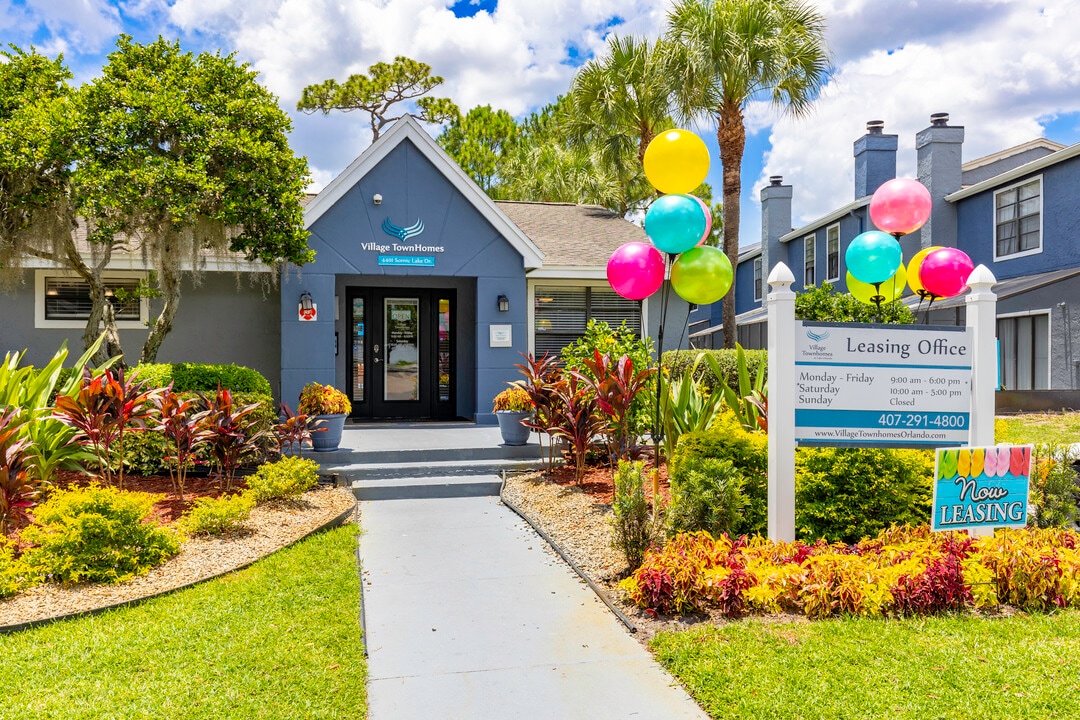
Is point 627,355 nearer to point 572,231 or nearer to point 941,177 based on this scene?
point 572,231

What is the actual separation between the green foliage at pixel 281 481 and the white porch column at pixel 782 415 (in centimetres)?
418

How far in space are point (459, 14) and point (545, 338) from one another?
248 inches

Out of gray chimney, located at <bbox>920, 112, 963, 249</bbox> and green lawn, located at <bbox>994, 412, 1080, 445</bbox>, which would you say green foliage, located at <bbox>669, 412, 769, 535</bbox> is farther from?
gray chimney, located at <bbox>920, 112, 963, 249</bbox>

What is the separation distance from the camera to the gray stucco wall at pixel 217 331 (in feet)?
36.4

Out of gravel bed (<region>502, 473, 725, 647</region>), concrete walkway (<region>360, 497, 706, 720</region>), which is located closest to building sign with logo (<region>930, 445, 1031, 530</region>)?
gravel bed (<region>502, 473, 725, 647</region>)

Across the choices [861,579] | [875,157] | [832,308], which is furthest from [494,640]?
[875,157]

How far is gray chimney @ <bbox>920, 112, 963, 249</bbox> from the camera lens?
18266 millimetres

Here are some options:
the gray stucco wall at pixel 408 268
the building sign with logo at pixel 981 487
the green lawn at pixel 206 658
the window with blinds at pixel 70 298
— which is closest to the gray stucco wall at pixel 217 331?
the window with blinds at pixel 70 298

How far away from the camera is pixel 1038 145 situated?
2000 cm

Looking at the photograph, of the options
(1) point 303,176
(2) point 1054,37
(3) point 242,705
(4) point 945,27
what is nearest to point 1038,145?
(2) point 1054,37

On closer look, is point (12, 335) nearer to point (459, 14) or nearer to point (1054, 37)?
point (459, 14)

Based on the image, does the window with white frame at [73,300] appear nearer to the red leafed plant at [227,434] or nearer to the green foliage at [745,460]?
the red leafed plant at [227,434]

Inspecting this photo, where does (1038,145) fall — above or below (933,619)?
above

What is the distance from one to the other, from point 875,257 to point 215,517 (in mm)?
6382
